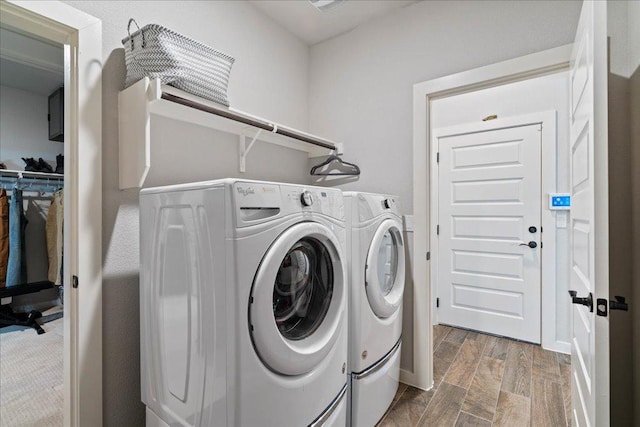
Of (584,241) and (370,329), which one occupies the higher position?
(584,241)

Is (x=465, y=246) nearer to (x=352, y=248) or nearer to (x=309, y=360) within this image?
(x=352, y=248)

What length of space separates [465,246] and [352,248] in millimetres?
2015

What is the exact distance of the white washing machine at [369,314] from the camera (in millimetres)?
1505

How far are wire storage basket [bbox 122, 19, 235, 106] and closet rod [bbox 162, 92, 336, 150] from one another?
0.05m

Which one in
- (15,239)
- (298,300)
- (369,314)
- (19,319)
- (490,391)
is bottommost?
(490,391)

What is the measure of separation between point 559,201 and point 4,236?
200 inches

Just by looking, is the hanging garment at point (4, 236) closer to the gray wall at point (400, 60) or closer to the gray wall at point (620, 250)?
the gray wall at point (400, 60)

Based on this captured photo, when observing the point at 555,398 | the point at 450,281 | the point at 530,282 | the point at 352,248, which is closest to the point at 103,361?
the point at 352,248

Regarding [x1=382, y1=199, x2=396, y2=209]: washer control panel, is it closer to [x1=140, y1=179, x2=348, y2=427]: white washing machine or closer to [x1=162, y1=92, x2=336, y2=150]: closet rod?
[x1=140, y1=179, x2=348, y2=427]: white washing machine

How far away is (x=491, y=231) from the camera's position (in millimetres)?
2926

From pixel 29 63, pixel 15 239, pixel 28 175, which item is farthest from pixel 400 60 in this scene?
pixel 15 239

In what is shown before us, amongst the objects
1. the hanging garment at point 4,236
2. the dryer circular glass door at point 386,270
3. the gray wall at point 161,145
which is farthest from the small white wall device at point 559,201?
the hanging garment at point 4,236

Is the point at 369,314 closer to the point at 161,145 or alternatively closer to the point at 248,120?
the point at 248,120

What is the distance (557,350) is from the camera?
2.57m
